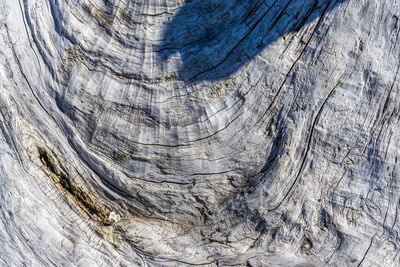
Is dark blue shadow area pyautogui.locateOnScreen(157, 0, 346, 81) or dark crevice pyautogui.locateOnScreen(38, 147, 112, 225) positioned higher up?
dark blue shadow area pyautogui.locateOnScreen(157, 0, 346, 81)

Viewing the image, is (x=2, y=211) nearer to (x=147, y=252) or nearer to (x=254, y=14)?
(x=147, y=252)

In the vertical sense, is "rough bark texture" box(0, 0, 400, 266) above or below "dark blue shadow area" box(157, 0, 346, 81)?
below

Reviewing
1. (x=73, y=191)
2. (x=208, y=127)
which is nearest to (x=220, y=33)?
(x=208, y=127)

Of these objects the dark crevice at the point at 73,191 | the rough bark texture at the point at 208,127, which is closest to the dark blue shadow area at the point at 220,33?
the rough bark texture at the point at 208,127

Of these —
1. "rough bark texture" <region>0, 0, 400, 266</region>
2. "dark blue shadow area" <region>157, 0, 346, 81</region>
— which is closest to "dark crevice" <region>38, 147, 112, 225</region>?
"rough bark texture" <region>0, 0, 400, 266</region>

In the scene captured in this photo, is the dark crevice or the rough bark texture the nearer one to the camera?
the rough bark texture

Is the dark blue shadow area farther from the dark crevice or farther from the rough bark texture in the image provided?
the dark crevice

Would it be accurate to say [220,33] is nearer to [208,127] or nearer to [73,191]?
[208,127]
